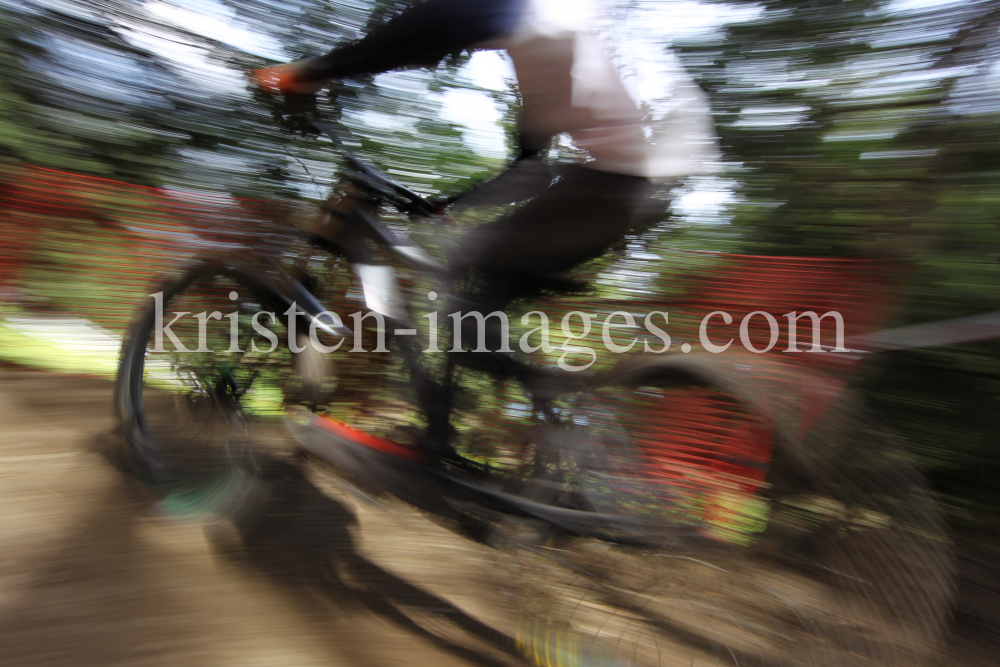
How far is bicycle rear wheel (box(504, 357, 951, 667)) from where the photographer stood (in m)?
0.83

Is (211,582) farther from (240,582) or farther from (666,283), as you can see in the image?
(666,283)

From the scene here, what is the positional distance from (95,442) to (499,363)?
1.56 meters

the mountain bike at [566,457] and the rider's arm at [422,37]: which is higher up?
the rider's arm at [422,37]

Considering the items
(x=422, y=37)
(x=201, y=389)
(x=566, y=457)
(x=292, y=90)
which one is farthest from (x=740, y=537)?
(x=201, y=389)

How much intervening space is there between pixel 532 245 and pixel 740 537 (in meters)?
0.74

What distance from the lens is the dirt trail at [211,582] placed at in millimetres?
1128

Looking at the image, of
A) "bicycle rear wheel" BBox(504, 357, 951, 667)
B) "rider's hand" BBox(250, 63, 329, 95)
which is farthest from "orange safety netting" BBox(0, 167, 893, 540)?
"rider's hand" BBox(250, 63, 329, 95)

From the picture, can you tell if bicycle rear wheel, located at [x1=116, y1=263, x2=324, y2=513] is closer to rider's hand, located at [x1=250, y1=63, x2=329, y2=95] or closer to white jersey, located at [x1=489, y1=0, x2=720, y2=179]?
rider's hand, located at [x1=250, y1=63, x2=329, y2=95]

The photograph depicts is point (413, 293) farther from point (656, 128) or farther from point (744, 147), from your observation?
point (744, 147)

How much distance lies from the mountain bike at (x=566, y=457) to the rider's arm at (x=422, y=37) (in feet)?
0.92

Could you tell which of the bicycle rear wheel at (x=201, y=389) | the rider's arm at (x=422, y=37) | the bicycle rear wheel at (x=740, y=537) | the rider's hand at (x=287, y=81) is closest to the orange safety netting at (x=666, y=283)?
the bicycle rear wheel at (x=740, y=537)

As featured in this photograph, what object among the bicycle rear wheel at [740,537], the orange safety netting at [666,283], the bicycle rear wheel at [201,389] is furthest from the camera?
the bicycle rear wheel at [201,389]

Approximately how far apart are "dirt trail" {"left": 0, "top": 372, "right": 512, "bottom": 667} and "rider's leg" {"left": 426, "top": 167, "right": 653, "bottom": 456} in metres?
0.47

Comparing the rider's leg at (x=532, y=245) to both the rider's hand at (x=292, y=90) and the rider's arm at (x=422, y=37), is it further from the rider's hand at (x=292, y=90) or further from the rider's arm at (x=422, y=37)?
the rider's hand at (x=292, y=90)
